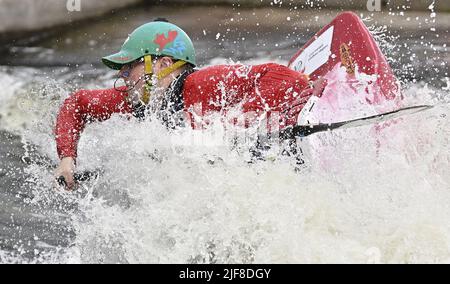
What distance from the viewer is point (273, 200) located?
2.04m

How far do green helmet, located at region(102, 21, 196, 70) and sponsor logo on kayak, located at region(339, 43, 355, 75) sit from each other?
22.4 inches

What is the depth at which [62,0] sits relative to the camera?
4.98m

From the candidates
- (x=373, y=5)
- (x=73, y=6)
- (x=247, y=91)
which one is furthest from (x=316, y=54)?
(x=73, y=6)

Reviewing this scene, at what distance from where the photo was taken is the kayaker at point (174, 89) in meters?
2.35

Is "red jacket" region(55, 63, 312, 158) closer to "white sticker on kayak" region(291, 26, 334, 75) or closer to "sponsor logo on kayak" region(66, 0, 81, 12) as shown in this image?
Answer: "white sticker on kayak" region(291, 26, 334, 75)

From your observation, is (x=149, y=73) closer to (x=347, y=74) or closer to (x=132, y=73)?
(x=132, y=73)

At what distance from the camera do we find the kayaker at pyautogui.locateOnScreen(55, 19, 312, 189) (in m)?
2.35

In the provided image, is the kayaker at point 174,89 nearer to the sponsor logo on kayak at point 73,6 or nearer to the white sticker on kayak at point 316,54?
the white sticker on kayak at point 316,54

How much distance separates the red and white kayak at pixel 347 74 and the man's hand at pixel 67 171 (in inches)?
28.8

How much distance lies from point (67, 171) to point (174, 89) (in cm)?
43

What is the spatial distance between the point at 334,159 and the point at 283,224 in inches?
15.3

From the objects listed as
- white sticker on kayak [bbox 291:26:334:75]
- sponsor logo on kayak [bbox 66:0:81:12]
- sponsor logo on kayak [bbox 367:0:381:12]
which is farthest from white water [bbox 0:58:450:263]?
sponsor logo on kayak [bbox 66:0:81:12]
